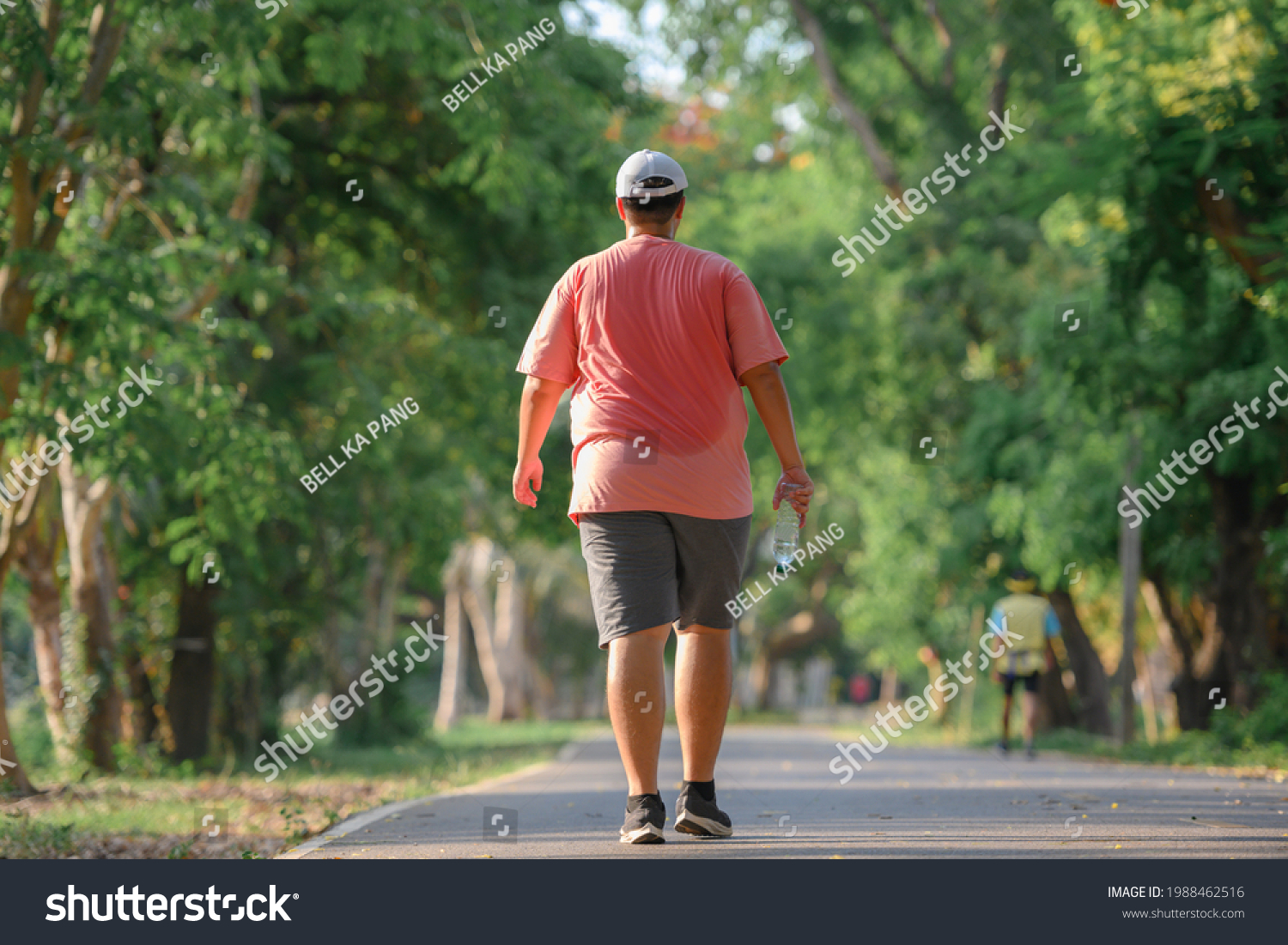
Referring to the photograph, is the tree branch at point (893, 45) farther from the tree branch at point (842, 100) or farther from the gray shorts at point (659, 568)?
the gray shorts at point (659, 568)

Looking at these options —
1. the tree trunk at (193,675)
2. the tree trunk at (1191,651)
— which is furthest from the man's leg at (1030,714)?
the tree trunk at (193,675)

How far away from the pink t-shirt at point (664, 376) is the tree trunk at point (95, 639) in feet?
34.0

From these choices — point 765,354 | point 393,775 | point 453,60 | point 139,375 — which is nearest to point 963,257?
point 453,60

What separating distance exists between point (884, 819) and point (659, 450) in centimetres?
221

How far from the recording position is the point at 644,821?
4.89 metres

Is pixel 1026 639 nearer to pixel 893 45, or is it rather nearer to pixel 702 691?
pixel 702 691

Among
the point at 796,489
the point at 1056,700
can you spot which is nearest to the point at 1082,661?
the point at 1056,700

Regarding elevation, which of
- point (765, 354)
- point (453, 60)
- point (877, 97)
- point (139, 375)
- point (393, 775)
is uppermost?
point (877, 97)

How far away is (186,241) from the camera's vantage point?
37.4 feet

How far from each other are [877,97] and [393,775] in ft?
49.4

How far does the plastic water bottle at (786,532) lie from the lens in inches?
210

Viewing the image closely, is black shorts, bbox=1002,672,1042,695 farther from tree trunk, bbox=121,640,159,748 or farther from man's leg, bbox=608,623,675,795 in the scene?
man's leg, bbox=608,623,675,795

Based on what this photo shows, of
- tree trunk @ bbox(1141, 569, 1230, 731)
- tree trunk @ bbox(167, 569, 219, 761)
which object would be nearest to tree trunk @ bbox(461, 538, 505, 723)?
tree trunk @ bbox(167, 569, 219, 761)
